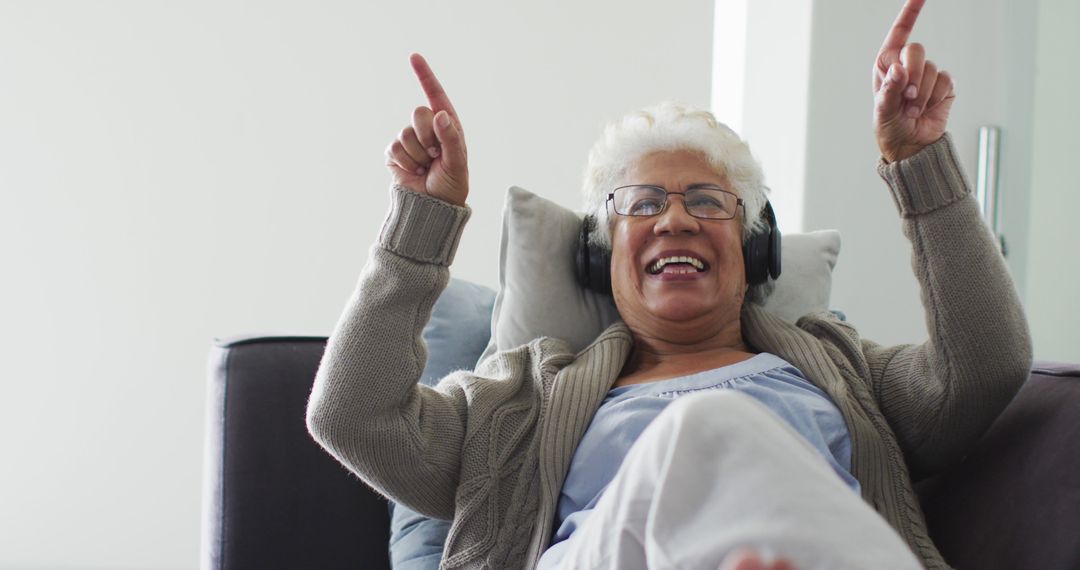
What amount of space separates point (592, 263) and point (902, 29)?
1.85 feet

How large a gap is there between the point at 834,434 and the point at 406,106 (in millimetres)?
1667

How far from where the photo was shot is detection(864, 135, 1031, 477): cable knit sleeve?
49.8 inches

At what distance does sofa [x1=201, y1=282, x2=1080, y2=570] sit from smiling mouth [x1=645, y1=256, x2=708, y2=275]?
35cm

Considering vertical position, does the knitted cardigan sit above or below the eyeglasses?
below

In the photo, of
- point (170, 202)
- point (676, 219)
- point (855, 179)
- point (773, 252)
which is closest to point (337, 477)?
point (676, 219)

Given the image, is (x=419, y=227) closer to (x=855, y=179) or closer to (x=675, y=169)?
(x=675, y=169)

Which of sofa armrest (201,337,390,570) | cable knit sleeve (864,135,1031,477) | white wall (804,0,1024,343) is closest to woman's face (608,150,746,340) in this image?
cable knit sleeve (864,135,1031,477)

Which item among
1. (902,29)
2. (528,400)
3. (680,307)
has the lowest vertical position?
(528,400)

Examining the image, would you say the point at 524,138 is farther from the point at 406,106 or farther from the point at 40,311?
the point at 40,311

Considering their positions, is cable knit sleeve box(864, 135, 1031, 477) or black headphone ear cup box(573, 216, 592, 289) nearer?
cable knit sleeve box(864, 135, 1031, 477)

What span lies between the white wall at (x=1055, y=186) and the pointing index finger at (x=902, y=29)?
1443mm

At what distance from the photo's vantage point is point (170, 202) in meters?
2.64

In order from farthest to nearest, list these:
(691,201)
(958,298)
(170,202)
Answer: (170,202) → (691,201) → (958,298)

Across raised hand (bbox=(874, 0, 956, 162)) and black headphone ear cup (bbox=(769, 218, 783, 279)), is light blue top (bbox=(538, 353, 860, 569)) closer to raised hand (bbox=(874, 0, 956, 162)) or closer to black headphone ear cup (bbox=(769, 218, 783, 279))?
black headphone ear cup (bbox=(769, 218, 783, 279))
